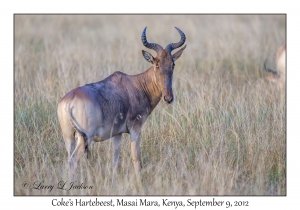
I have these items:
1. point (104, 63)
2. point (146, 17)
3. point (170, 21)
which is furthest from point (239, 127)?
point (146, 17)

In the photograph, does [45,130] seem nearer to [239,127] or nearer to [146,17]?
[239,127]

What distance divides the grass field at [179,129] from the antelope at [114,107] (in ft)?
1.01

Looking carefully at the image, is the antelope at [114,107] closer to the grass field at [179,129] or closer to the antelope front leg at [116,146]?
the antelope front leg at [116,146]

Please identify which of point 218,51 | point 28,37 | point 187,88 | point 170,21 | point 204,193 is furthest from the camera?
point 170,21

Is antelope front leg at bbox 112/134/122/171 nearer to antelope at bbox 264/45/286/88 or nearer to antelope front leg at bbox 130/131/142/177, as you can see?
antelope front leg at bbox 130/131/142/177

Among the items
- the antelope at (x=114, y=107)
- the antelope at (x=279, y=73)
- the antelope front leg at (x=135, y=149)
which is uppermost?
the antelope at (x=279, y=73)

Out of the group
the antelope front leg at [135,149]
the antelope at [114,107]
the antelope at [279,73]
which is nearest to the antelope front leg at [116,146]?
the antelope at [114,107]

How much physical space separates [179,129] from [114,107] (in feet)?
5.18

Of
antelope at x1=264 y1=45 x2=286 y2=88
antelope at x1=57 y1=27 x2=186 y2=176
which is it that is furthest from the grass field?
antelope at x1=57 y1=27 x2=186 y2=176

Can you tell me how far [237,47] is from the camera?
14234 millimetres

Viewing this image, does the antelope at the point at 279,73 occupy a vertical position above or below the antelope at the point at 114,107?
above

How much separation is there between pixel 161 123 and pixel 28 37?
8.34 m

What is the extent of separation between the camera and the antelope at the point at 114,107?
640cm

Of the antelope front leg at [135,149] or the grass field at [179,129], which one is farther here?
the antelope front leg at [135,149]
